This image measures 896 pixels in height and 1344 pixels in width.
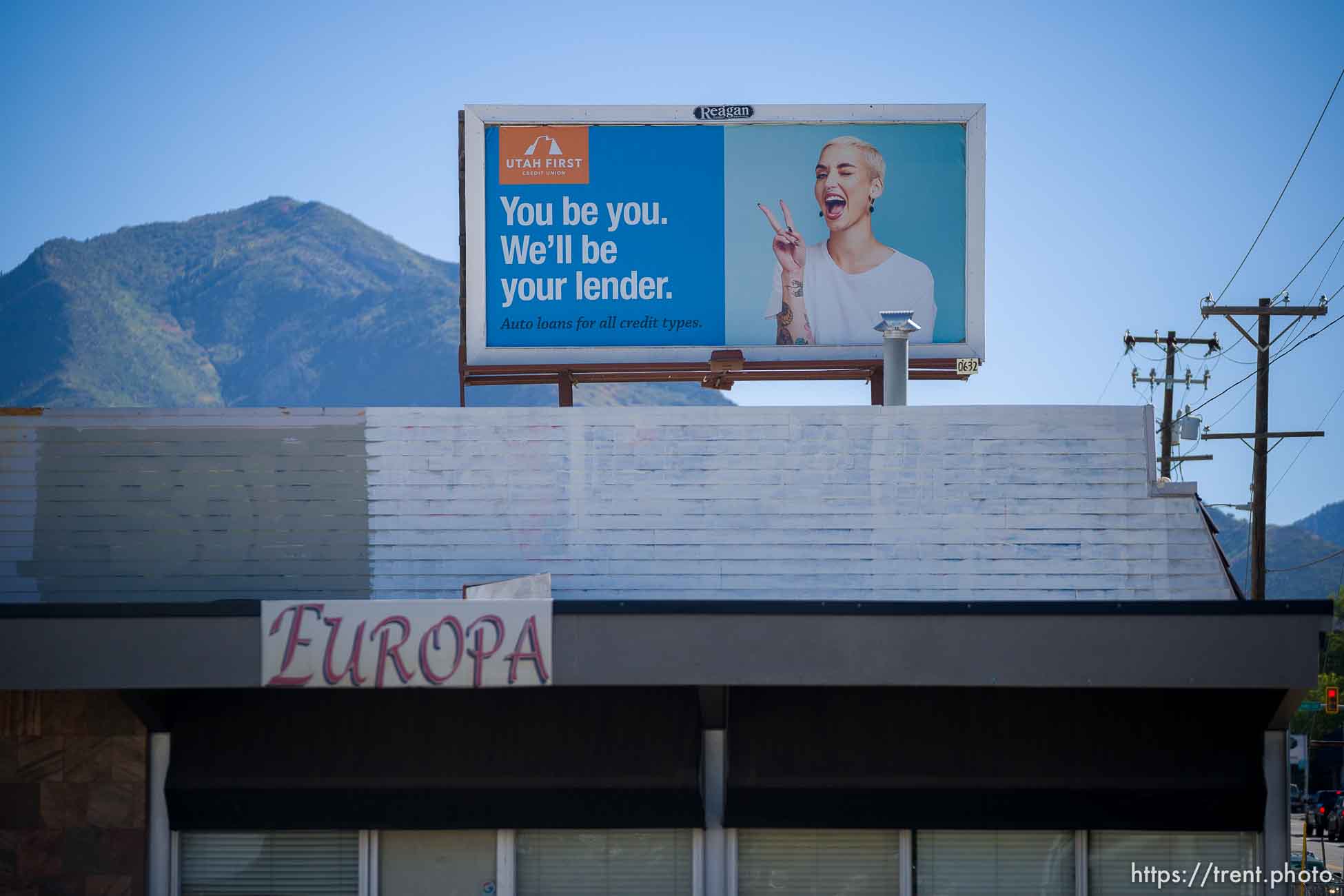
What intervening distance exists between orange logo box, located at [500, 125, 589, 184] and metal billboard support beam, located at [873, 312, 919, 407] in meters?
3.68

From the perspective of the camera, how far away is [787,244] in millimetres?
14836

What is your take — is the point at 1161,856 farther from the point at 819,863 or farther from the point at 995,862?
the point at 819,863

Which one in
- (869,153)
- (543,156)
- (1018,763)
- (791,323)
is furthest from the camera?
(869,153)

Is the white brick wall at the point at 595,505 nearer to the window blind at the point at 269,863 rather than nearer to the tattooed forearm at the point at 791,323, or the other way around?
the window blind at the point at 269,863

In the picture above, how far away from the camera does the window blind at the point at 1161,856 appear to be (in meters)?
11.5

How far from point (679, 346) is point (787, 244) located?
5.47ft

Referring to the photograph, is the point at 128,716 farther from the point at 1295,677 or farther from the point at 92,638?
the point at 1295,677

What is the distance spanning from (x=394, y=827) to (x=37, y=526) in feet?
13.6

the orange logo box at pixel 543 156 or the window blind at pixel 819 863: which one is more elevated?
the orange logo box at pixel 543 156

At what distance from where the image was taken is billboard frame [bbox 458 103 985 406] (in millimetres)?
14430

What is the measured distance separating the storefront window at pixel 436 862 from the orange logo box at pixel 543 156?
6825 millimetres

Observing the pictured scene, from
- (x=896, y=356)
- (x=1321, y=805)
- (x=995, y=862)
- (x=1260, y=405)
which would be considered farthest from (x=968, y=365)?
(x=1321, y=805)

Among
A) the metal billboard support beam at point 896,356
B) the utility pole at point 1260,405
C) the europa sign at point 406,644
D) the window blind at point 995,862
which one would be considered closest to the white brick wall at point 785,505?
the metal billboard support beam at point 896,356

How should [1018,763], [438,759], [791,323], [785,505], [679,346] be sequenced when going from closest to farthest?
[1018,763]
[438,759]
[785,505]
[679,346]
[791,323]
